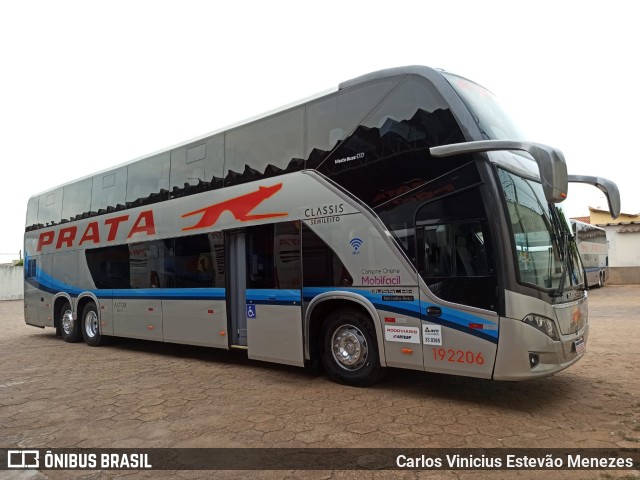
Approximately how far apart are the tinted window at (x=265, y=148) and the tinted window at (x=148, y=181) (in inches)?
74.1

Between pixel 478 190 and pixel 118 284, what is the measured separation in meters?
8.19

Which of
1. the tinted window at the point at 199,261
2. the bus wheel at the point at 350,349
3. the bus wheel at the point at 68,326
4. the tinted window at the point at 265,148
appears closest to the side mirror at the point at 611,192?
the bus wheel at the point at 350,349

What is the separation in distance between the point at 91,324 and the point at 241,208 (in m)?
6.43

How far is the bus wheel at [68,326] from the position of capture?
1172 centimetres

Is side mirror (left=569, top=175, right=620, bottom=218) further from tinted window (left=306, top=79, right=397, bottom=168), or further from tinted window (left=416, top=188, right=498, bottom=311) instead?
tinted window (left=306, top=79, right=397, bottom=168)

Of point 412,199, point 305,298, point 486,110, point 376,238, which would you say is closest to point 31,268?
point 305,298

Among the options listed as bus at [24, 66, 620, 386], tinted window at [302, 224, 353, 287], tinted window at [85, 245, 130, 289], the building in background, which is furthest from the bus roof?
the building in background

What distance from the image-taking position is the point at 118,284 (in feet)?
33.6

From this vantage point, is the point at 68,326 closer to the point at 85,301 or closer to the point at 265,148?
the point at 85,301

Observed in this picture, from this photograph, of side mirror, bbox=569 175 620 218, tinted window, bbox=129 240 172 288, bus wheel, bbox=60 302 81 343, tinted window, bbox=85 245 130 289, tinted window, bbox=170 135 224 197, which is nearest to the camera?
side mirror, bbox=569 175 620 218

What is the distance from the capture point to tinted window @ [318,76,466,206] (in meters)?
Answer: 5.36

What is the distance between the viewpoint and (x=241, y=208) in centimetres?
742

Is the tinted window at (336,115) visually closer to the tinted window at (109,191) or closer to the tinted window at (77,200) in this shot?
the tinted window at (109,191)

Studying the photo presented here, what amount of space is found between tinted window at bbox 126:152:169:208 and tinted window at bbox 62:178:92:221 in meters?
1.89
